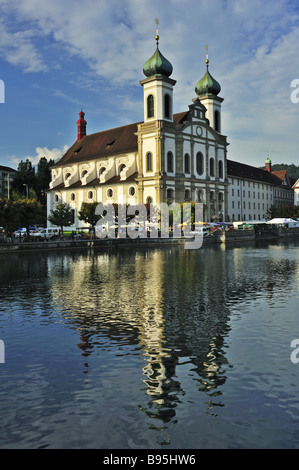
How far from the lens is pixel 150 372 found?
327 inches

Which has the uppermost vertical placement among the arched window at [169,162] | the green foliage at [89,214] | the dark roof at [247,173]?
the dark roof at [247,173]

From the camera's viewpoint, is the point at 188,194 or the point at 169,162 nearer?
the point at 169,162

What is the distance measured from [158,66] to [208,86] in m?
17.1

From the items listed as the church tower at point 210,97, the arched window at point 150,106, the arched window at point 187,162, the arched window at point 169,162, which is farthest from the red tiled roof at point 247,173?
the arched window at point 150,106

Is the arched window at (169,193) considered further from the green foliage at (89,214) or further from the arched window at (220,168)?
the arched window at (220,168)

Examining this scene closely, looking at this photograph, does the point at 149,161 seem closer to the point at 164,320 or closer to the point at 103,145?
the point at 103,145

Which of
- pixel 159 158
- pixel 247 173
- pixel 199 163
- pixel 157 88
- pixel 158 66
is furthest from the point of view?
pixel 247 173

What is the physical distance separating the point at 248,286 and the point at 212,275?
15.0 feet

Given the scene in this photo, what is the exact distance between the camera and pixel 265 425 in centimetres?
616

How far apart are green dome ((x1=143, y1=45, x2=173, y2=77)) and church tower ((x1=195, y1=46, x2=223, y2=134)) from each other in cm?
1455

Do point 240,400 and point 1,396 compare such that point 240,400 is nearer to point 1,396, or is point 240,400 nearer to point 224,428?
point 224,428

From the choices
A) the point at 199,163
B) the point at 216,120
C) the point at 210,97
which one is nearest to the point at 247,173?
the point at 216,120

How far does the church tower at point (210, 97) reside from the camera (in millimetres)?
92438
